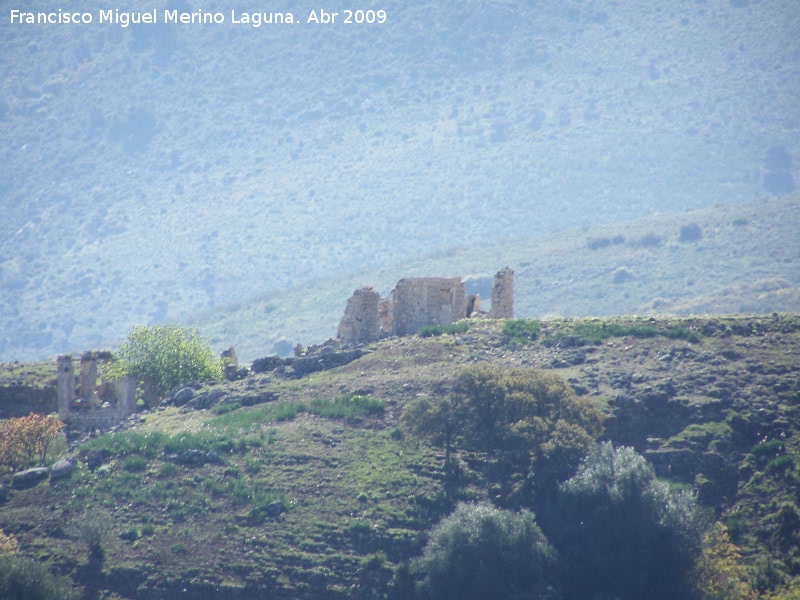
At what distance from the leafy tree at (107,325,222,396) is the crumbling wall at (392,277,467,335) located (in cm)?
832

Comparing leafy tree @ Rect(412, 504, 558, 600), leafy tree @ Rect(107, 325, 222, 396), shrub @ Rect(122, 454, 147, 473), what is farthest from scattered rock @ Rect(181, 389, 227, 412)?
leafy tree @ Rect(412, 504, 558, 600)

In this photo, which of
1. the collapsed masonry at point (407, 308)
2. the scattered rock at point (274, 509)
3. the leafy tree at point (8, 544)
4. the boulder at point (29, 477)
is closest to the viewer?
the leafy tree at point (8, 544)

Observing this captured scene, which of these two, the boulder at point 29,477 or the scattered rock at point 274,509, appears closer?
the scattered rock at point 274,509

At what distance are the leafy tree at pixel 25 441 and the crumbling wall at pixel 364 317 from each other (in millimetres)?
13318

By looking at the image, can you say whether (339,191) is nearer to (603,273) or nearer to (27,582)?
(603,273)

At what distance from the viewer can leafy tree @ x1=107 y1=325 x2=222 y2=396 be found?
165 ft

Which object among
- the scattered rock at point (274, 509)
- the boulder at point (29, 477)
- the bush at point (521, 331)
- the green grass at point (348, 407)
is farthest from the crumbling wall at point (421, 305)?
the boulder at point (29, 477)

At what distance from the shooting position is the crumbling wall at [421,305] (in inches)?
1980

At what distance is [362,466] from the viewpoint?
38781 mm

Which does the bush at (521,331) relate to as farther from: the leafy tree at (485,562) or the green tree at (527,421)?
the leafy tree at (485,562)

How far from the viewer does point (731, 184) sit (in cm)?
18025

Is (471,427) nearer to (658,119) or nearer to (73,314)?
(73,314)

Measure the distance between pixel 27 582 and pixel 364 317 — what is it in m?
21.3

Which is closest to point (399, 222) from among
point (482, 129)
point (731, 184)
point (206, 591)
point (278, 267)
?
point (278, 267)
